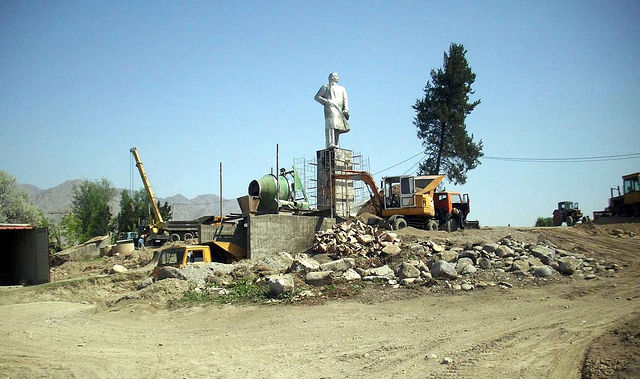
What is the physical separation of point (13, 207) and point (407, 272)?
50109mm

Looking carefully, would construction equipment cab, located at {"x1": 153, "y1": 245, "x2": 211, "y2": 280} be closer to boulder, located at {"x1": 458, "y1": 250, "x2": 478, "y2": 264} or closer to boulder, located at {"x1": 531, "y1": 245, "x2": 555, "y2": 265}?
boulder, located at {"x1": 458, "y1": 250, "x2": 478, "y2": 264}

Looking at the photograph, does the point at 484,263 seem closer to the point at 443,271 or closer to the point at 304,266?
the point at 443,271

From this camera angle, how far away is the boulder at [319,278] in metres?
14.3

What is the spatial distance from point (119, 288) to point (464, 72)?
92.3 feet

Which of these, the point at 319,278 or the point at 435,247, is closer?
the point at 319,278

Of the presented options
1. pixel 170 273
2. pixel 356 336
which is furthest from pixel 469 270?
pixel 170 273

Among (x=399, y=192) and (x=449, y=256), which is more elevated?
(x=399, y=192)

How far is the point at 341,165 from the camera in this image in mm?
29672

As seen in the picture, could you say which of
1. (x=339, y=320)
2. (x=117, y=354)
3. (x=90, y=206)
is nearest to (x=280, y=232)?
(x=339, y=320)

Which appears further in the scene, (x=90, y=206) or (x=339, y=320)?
(x=90, y=206)

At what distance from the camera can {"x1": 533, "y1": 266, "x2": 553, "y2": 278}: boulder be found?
1462 cm

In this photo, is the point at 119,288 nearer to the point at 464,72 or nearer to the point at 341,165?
the point at 341,165

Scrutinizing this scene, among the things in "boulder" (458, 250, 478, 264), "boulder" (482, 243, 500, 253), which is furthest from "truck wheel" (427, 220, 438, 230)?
"boulder" (458, 250, 478, 264)

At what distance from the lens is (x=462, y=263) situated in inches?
598
